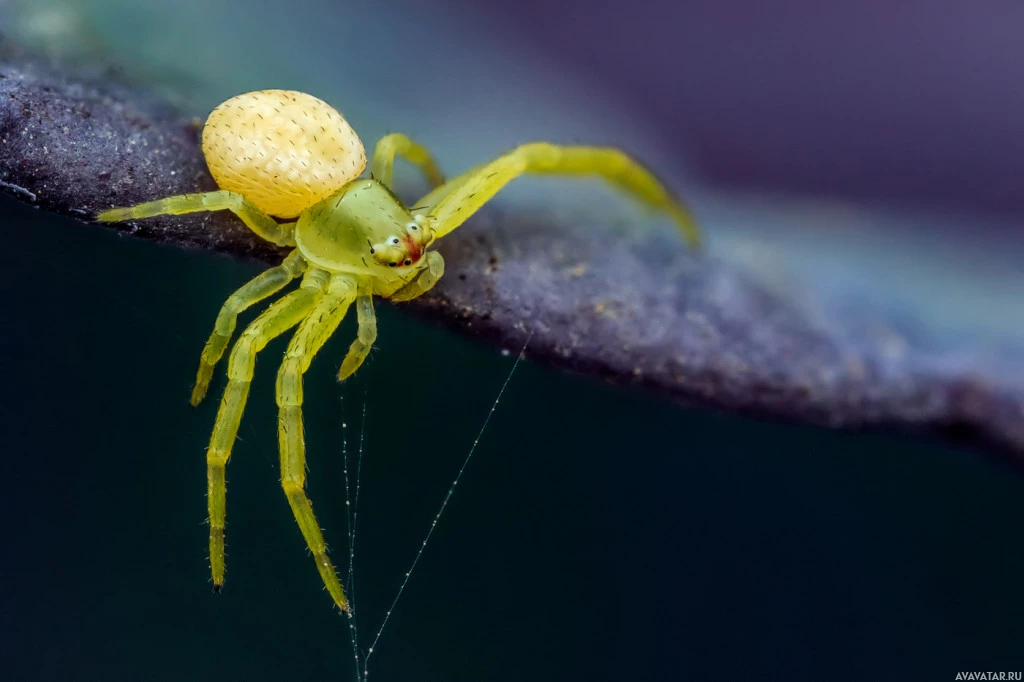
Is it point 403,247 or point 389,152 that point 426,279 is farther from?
point 389,152

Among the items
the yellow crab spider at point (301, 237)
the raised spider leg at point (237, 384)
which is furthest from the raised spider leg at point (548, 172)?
the raised spider leg at point (237, 384)

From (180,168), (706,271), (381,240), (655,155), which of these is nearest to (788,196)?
(655,155)

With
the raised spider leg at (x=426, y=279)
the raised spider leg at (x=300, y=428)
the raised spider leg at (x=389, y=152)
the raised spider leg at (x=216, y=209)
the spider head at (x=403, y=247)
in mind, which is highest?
the raised spider leg at (x=389, y=152)

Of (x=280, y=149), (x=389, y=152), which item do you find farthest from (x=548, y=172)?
(x=280, y=149)

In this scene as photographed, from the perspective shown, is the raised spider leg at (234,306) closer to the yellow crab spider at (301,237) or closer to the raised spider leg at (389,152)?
the yellow crab spider at (301,237)

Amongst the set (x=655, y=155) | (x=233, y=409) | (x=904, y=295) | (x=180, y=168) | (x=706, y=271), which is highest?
(x=655, y=155)

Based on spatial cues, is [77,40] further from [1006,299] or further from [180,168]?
A: [1006,299]

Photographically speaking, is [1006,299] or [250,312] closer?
[250,312]

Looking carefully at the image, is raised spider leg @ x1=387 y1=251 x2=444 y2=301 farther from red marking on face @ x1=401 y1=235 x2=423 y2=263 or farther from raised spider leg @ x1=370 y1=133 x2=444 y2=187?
raised spider leg @ x1=370 y1=133 x2=444 y2=187
